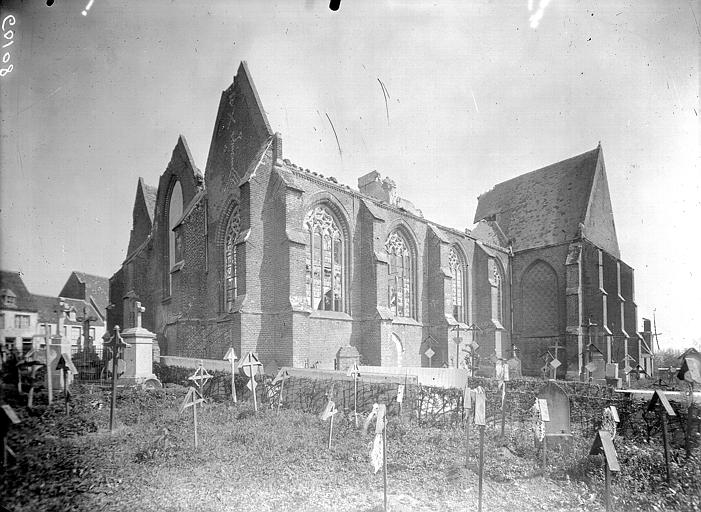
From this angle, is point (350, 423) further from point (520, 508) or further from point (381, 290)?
point (381, 290)

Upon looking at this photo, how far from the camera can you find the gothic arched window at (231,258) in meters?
17.7

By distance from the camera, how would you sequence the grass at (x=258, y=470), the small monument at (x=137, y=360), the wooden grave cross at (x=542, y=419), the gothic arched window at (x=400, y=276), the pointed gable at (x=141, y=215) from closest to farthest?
the grass at (x=258, y=470) < the wooden grave cross at (x=542, y=419) < the small monument at (x=137, y=360) < the gothic arched window at (x=400, y=276) < the pointed gable at (x=141, y=215)

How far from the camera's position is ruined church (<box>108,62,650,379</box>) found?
15.6 metres

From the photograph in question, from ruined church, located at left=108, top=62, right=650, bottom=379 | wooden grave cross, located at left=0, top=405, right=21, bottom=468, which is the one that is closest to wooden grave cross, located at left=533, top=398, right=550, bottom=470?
wooden grave cross, located at left=0, top=405, right=21, bottom=468

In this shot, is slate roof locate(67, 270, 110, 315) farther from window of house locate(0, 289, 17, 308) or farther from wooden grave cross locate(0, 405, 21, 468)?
wooden grave cross locate(0, 405, 21, 468)

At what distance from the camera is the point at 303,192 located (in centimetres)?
1599

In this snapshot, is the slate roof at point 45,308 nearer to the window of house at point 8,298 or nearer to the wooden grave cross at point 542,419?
the window of house at point 8,298

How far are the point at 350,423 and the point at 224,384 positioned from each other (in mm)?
5283

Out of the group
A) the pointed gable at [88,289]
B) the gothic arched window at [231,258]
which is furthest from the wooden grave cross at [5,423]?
the pointed gable at [88,289]

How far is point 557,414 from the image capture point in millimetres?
7426

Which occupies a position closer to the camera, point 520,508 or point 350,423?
point 520,508

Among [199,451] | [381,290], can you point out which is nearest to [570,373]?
[381,290]

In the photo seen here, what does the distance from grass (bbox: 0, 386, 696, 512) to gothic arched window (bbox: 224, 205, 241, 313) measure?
358 inches

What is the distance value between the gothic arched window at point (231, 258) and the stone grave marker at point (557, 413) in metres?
13.2
